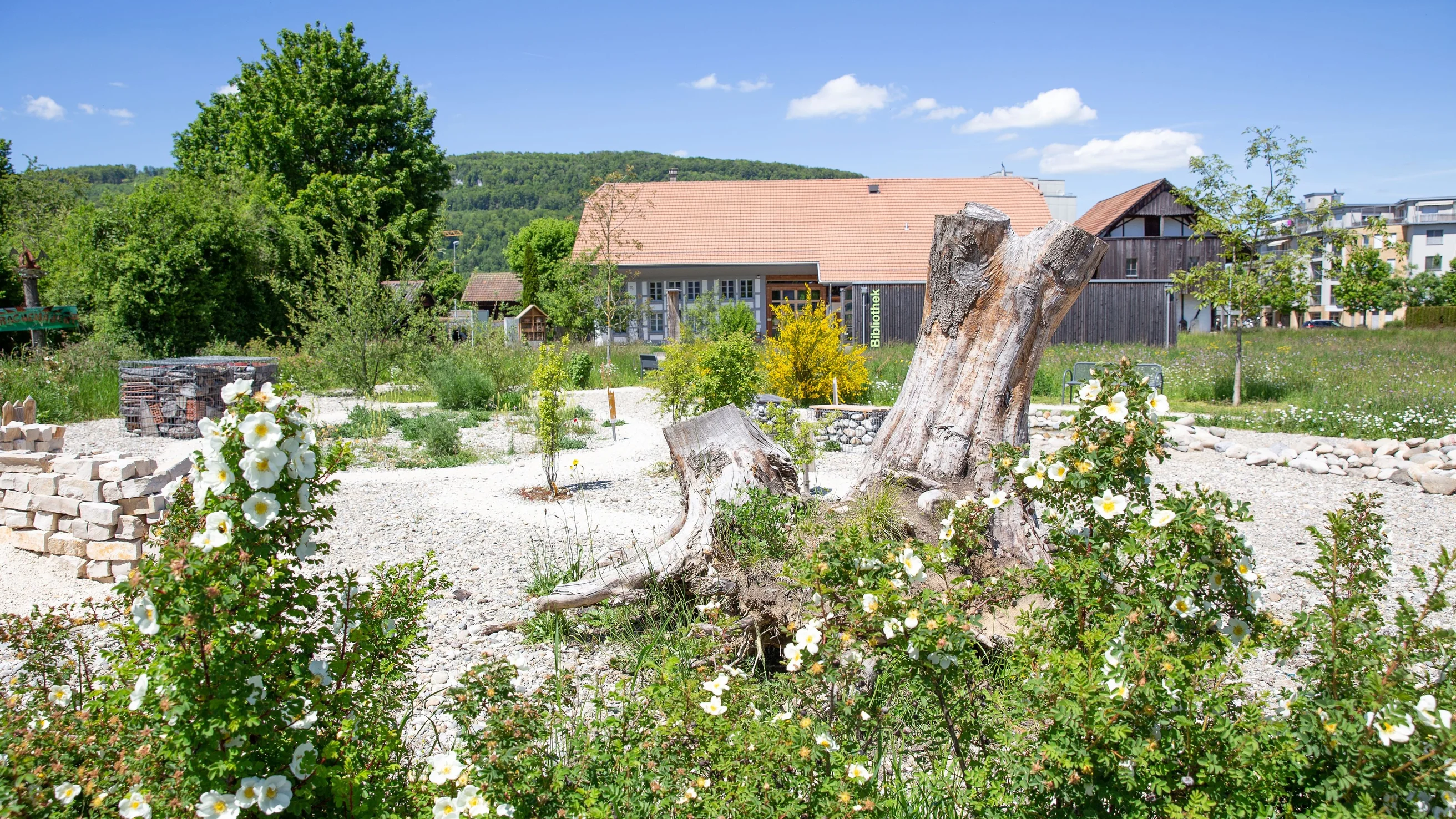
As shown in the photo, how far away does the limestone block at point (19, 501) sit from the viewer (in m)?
4.93

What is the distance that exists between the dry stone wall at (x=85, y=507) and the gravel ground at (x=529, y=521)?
0.13m

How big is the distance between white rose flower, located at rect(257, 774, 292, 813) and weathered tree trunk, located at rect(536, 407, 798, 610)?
7.30 ft

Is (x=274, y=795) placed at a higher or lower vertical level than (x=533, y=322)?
lower

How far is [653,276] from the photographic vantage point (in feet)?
94.9

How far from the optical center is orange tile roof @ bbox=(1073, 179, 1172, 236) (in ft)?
92.3

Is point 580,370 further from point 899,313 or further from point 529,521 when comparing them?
point 899,313

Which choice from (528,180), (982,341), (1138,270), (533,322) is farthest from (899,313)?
(528,180)

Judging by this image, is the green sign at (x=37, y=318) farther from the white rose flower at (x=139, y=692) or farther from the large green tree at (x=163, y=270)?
the white rose flower at (x=139, y=692)

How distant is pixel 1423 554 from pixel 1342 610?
15.3ft

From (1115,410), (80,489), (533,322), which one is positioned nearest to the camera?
(1115,410)

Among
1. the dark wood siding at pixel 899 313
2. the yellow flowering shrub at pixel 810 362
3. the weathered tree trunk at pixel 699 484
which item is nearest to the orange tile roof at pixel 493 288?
the dark wood siding at pixel 899 313

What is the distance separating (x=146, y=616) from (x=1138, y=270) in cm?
3195

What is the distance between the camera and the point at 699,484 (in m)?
4.76

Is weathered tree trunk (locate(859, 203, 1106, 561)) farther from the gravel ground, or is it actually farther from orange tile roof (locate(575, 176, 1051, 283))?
orange tile roof (locate(575, 176, 1051, 283))
